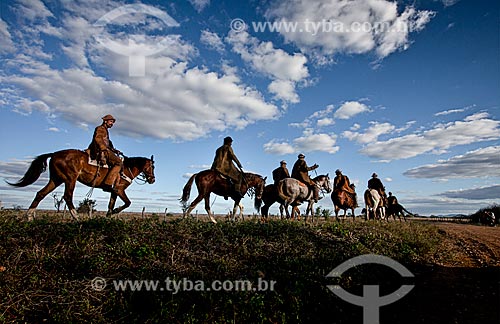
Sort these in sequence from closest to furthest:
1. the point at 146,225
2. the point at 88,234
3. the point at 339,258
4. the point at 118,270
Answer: the point at 118,270, the point at 88,234, the point at 339,258, the point at 146,225

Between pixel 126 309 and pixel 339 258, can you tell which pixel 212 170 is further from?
pixel 126 309

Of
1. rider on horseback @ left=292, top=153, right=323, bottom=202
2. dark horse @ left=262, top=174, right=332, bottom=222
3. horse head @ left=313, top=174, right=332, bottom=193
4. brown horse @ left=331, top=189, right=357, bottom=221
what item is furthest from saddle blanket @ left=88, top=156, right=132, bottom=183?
brown horse @ left=331, top=189, right=357, bottom=221

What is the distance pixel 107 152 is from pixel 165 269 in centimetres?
621

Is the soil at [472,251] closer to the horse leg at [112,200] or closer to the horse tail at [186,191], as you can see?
the horse tail at [186,191]

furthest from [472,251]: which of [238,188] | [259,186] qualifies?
[238,188]

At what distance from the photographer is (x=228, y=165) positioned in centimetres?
1321

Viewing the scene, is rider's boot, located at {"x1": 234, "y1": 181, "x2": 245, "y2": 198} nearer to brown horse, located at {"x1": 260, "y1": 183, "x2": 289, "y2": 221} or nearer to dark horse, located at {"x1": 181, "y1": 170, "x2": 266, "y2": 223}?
dark horse, located at {"x1": 181, "y1": 170, "x2": 266, "y2": 223}

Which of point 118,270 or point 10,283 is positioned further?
point 118,270

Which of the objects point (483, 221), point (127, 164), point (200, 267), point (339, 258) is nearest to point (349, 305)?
point (339, 258)

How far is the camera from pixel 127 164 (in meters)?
12.6

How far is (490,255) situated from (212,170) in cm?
1050

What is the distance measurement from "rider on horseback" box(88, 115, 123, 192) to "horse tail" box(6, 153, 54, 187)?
1365 millimetres

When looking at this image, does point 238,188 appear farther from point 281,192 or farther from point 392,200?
point 392,200

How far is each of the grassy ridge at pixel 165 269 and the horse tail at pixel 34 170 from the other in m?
2.44
